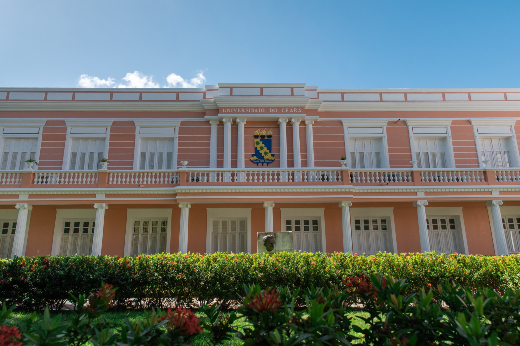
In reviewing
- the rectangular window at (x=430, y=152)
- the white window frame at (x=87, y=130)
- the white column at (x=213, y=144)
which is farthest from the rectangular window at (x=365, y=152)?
the white window frame at (x=87, y=130)

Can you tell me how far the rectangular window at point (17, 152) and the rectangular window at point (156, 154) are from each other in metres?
4.75

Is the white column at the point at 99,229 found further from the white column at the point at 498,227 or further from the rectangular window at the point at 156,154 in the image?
the white column at the point at 498,227

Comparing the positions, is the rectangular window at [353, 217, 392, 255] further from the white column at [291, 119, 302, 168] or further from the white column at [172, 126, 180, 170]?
the white column at [172, 126, 180, 170]

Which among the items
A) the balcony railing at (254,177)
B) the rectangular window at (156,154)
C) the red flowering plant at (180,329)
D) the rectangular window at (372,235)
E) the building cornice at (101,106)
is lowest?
the red flowering plant at (180,329)

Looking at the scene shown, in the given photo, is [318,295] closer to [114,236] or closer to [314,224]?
[314,224]

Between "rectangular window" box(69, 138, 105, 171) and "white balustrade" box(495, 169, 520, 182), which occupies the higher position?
"rectangular window" box(69, 138, 105, 171)

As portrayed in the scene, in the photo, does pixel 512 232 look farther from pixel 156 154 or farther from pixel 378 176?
pixel 156 154

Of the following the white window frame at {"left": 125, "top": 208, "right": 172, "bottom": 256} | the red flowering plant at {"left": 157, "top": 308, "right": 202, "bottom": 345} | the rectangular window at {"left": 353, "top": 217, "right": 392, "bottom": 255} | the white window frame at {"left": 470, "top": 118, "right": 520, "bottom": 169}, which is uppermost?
the white window frame at {"left": 470, "top": 118, "right": 520, "bottom": 169}

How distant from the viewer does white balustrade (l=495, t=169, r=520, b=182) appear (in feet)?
41.7

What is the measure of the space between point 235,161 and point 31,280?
8706mm

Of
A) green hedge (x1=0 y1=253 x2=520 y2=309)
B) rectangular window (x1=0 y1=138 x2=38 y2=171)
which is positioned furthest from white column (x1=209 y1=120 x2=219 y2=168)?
rectangular window (x1=0 y1=138 x2=38 y2=171)

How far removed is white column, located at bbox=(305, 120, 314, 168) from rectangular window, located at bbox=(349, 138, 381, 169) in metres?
1.94

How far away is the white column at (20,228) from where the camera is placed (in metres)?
11.7

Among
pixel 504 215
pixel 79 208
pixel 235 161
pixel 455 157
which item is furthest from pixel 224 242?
pixel 504 215
